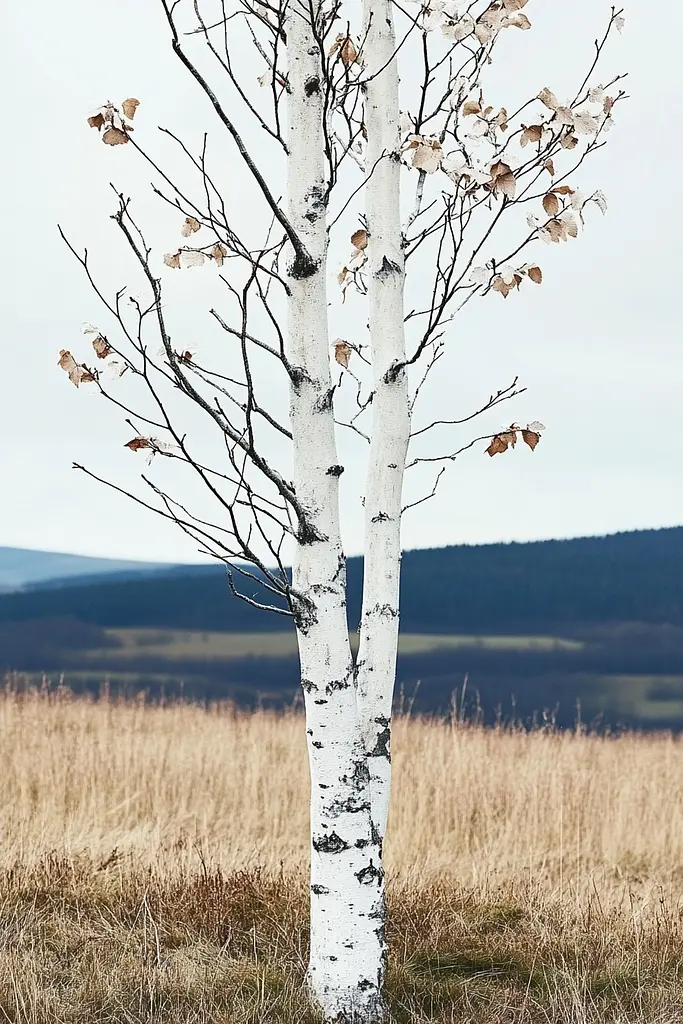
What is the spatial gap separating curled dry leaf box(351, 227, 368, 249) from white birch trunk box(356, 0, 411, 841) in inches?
16.7

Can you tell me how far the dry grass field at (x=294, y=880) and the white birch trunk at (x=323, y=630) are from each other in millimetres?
393

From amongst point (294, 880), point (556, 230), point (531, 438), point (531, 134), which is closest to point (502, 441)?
point (531, 438)

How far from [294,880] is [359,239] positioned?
3.43 meters

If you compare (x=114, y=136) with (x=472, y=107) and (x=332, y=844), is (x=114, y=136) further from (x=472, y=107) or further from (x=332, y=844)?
(x=332, y=844)

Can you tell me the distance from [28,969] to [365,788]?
6.01 ft

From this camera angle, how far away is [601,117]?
380cm

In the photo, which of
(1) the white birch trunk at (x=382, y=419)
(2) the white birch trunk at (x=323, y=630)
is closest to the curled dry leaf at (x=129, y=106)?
(2) the white birch trunk at (x=323, y=630)

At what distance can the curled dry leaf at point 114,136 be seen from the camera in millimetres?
3256

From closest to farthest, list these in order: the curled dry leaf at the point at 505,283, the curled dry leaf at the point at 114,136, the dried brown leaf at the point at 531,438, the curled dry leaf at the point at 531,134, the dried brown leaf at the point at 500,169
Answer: the curled dry leaf at the point at 114,136, the dried brown leaf at the point at 500,169, the curled dry leaf at the point at 531,134, the dried brown leaf at the point at 531,438, the curled dry leaf at the point at 505,283

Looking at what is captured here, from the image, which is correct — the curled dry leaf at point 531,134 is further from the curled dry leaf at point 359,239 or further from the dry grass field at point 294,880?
the dry grass field at point 294,880

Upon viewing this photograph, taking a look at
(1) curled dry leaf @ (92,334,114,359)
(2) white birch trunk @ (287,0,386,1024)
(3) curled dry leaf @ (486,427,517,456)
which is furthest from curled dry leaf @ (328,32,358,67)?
(3) curled dry leaf @ (486,427,517,456)

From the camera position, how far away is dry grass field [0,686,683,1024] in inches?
155

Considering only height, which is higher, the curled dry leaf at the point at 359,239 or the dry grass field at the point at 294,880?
the curled dry leaf at the point at 359,239

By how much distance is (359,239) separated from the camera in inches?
179
